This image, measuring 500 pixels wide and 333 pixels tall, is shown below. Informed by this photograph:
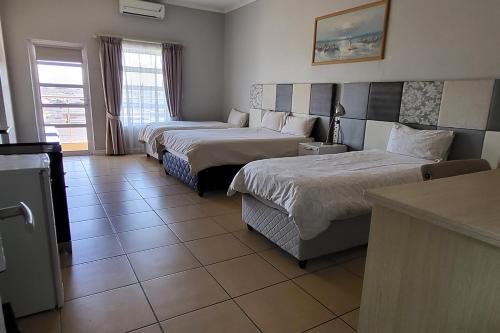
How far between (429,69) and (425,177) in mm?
2029

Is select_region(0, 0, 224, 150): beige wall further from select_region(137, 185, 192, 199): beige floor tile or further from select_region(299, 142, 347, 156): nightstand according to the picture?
select_region(299, 142, 347, 156): nightstand

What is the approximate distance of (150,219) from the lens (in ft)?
10.3

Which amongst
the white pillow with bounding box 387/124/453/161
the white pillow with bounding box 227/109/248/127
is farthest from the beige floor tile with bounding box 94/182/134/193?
the white pillow with bounding box 387/124/453/161

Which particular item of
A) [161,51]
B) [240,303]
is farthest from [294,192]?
[161,51]

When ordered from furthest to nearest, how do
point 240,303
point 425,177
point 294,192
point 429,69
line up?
point 429,69 < point 294,192 < point 240,303 < point 425,177

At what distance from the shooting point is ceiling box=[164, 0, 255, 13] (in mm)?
5961

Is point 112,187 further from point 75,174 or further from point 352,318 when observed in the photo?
point 352,318

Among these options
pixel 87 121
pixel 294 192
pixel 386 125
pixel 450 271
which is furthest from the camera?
pixel 87 121

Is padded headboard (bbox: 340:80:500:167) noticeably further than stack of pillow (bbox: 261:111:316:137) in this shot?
No

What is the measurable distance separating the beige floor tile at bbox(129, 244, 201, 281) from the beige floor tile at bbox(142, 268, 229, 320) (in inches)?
3.1

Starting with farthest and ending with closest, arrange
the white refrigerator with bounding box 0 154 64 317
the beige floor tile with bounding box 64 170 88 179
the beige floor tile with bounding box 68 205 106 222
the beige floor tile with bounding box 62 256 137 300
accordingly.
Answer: the beige floor tile with bounding box 64 170 88 179, the beige floor tile with bounding box 68 205 106 222, the beige floor tile with bounding box 62 256 137 300, the white refrigerator with bounding box 0 154 64 317

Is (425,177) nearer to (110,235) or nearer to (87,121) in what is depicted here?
(110,235)

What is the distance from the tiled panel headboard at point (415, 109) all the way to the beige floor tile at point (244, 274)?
2068mm

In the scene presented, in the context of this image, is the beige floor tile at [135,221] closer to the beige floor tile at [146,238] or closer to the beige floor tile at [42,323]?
the beige floor tile at [146,238]
